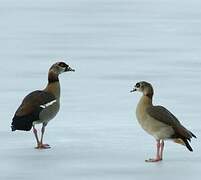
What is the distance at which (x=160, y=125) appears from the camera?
7363 mm

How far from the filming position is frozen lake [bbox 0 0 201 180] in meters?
7.27


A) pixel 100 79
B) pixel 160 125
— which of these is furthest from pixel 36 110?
pixel 100 79

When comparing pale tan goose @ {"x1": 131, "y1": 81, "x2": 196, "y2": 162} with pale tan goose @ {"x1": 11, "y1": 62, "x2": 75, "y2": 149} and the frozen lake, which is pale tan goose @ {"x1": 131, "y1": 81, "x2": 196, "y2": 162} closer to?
the frozen lake

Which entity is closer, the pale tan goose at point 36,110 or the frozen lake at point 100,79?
the frozen lake at point 100,79

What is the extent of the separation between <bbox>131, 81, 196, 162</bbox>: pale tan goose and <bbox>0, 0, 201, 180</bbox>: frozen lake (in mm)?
190

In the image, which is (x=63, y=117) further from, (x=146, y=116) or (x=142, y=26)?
→ (x=142, y=26)

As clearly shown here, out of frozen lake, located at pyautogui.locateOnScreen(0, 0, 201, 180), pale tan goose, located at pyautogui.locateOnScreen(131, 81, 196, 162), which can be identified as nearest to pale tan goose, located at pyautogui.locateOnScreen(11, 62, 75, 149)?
frozen lake, located at pyautogui.locateOnScreen(0, 0, 201, 180)

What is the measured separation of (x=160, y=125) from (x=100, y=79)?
16.5ft

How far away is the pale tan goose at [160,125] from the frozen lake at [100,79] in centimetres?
19

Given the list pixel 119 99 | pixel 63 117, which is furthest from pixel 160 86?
pixel 63 117

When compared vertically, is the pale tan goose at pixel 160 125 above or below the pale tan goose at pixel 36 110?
below

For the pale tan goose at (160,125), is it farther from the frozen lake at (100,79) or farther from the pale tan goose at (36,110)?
the pale tan goose at (36,110)

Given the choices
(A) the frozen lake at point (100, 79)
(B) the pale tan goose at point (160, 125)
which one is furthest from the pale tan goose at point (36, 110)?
(B) the pale tan goose at point (160, 125)

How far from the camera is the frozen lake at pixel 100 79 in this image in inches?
286
